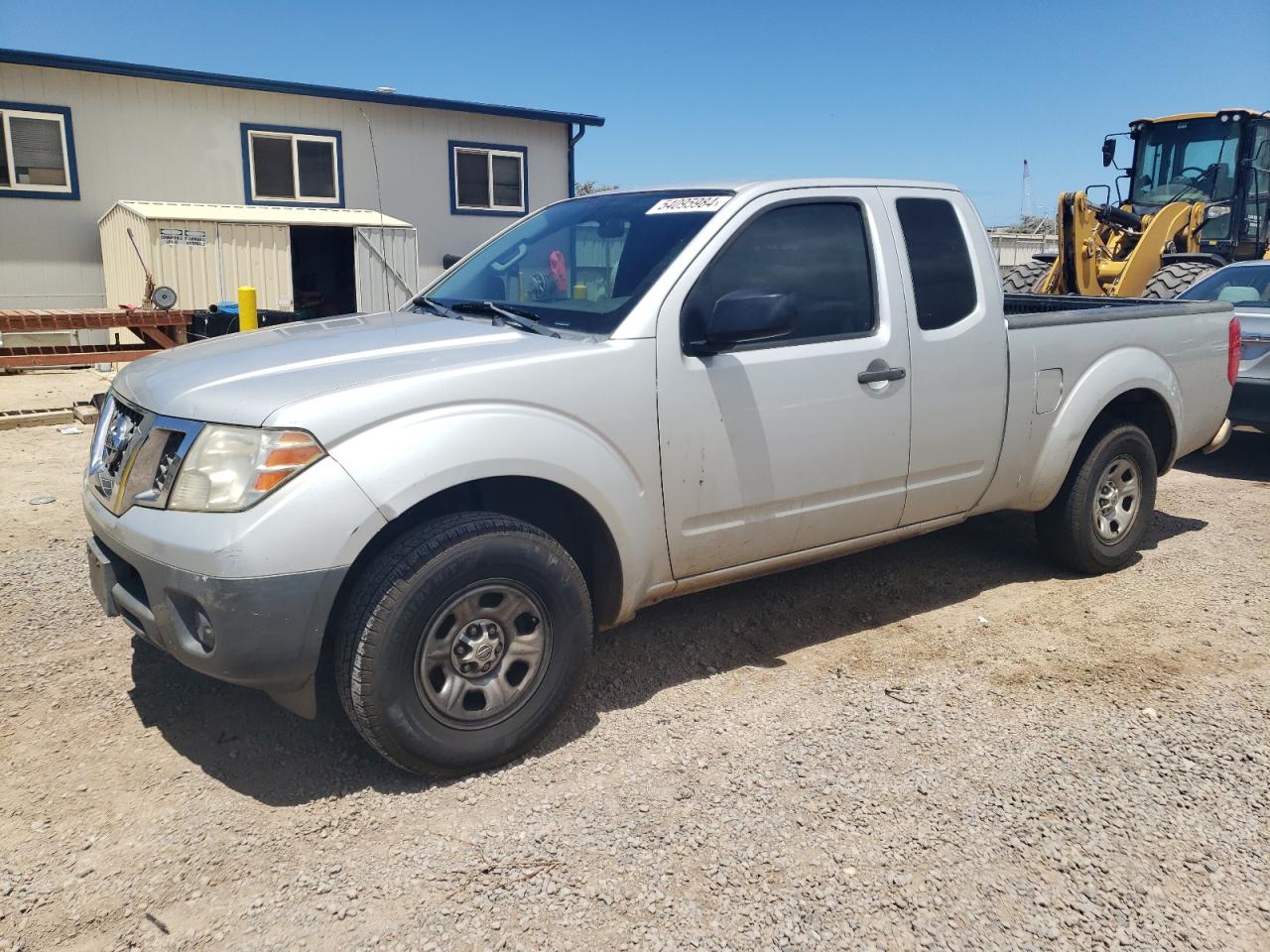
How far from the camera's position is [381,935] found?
246 cm

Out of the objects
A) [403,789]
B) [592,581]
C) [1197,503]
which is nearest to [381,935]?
[403,789]

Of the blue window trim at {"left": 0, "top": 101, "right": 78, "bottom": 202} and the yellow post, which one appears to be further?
the blue window trim at {"left": 0, "top": 101, "right": 78, "bottom": 202}

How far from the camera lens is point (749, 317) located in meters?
3.35

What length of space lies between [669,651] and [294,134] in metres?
15.0

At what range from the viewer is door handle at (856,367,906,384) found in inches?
153

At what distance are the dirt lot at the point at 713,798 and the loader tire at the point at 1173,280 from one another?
7326mm

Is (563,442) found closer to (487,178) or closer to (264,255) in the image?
(264,255)

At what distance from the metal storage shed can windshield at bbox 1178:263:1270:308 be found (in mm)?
10796

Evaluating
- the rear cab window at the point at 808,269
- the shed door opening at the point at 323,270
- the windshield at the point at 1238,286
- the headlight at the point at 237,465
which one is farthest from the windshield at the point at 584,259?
the shed door opening at the point at 323,270

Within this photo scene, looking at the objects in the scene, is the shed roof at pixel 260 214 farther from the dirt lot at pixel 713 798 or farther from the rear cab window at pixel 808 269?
the rear cab window at pixel 808 269

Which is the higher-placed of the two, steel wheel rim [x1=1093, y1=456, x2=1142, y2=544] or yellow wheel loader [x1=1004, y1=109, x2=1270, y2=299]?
yellow wheel loader [x1=1004, y1=109, x2=1270, y2=299]

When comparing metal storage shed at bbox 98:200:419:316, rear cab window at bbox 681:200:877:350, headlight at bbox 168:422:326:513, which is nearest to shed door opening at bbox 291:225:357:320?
metal storage shed at bbox 98:200:419:316

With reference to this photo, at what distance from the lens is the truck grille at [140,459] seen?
288 cm

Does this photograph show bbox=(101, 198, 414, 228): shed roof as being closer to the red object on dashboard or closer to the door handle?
the red object on dashboard
